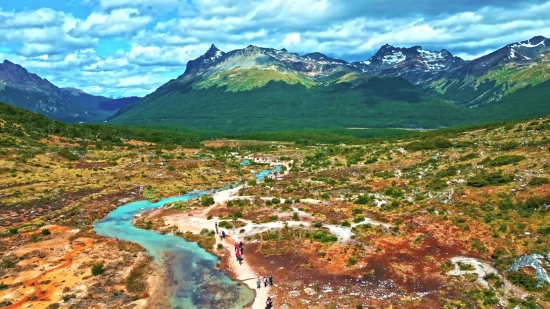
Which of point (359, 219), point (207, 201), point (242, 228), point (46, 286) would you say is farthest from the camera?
point (207, 201)

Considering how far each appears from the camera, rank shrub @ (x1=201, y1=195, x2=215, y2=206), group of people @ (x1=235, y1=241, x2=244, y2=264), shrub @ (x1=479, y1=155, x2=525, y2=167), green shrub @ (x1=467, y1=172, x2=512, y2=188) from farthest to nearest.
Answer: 1. shrub @ (x1=201, y1=195, x2=215, y2=206)
2. shrub @ (x1=479, y1=155, x2=525, y2=167)
3. green shrub @ (x1=467, y1=172, x2=512, y2=188)
4. group of people @ (x1=235, y1=241, x2=244, y2=264)

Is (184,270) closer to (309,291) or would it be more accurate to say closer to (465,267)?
(309,291)

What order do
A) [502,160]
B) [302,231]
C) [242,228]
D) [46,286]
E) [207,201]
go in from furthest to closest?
[207,201], [502,160], [242,228], [302,231], [46,286]

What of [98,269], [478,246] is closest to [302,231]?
[478,246]

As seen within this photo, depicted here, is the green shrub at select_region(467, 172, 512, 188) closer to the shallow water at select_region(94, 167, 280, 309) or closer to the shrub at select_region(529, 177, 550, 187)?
the shrub at select_region(529, 177, 550, 187)

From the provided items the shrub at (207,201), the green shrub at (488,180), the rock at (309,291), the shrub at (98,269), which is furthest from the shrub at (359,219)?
the shrub at (98,269)

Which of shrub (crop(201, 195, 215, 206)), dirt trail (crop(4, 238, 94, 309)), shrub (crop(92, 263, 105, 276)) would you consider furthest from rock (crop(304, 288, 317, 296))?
shrub (crop(201, 195, 215, 206))
